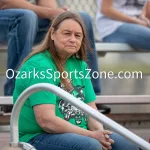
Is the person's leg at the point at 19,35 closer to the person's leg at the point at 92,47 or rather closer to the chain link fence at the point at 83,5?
the person's leg at the point at 92,47

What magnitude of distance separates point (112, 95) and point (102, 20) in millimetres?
630

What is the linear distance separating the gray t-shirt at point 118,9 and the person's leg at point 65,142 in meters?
1.66

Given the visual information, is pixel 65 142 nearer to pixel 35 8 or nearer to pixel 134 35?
pixel 35 8

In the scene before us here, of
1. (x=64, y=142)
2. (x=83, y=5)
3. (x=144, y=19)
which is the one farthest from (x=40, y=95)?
(x=83, y=5)

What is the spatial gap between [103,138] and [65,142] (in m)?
0.21

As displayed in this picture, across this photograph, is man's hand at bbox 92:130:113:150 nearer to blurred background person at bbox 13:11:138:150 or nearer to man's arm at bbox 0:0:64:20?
blurred background person at bbox 13:11:138:150

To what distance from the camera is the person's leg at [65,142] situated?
Result: 312 centimetres

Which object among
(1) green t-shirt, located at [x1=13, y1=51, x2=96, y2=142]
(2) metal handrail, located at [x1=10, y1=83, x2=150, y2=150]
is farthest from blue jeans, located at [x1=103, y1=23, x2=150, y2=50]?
(2) metal handrail, located at [x1=10, y1=83, x2=150, y2=150]

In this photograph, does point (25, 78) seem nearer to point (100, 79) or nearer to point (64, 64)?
point (64, 64)

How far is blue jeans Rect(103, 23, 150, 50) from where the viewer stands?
4.66 meters

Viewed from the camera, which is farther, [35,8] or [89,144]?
[35,8]

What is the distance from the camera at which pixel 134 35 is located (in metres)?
4.68

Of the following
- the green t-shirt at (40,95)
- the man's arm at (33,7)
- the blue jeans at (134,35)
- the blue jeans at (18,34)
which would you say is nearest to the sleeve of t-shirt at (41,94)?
the green t-shirt at (40,95)

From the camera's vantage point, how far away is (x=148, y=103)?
177 inches
